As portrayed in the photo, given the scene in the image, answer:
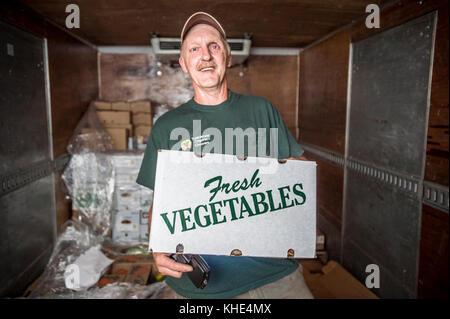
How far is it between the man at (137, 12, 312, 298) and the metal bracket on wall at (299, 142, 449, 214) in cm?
75

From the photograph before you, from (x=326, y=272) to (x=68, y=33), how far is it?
2829mm

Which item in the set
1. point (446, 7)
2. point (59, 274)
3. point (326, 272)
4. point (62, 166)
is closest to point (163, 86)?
point (62, 166)

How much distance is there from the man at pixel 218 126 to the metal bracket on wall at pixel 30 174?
1123 millimetres

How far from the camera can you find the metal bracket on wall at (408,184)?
4.68 feet

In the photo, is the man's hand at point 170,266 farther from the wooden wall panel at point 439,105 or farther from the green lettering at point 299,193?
the wooden wall panel at point 439,105

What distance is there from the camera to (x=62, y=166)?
261 centimetres

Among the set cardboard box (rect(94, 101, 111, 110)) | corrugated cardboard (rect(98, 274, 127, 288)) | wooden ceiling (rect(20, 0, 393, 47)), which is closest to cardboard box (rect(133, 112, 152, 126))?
cardboard box (rect(94, 101, 111, 110))

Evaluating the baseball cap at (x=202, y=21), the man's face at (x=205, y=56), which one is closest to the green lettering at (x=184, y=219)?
the man's face at (x=205, y=56)

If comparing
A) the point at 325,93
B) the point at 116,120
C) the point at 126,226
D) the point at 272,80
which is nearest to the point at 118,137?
the point at 116,120

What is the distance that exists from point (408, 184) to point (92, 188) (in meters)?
2.41

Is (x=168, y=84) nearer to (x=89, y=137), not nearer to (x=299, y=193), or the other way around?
(x=89, y=137)

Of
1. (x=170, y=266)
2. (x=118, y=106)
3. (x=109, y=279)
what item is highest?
(x=118, y=106)

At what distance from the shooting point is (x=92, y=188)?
2779 millimetres
